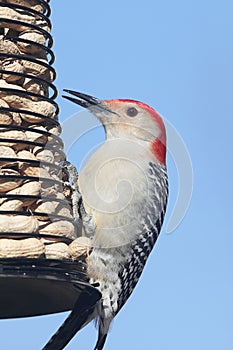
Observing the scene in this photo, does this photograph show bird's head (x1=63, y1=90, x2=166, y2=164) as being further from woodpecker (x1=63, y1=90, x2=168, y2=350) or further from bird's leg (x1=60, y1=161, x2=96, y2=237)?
bird's leg (x1=60, y1=161, x2=96, y2=237)

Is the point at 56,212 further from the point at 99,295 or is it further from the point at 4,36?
the point at 4,36

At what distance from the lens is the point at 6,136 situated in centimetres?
348

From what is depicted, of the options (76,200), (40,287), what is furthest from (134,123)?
(40,287)

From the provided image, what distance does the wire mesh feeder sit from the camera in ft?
10.8

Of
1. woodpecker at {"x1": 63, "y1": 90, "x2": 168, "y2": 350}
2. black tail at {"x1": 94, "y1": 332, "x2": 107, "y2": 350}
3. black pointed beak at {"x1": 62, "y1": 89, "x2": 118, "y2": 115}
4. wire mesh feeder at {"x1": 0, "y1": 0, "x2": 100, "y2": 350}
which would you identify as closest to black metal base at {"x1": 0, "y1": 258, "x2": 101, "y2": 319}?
wire mesh feeder at {"x1": 0, "y1": 0, "x2": 100, "y2": 350}

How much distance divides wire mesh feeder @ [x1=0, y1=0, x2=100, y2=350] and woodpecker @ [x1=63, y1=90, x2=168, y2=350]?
0.24 meters

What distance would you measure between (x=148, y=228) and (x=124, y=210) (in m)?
0.28

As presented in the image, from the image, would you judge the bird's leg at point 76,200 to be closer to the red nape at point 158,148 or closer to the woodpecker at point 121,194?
the woodpecker at point 121,194

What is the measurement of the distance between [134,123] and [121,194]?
56 cm

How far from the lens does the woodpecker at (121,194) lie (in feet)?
13.2

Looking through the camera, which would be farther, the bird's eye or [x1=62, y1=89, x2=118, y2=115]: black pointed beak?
the bird's eye

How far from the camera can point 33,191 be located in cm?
Answer: 346

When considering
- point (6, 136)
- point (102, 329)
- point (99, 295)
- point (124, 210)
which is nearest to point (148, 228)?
point (124, 210)

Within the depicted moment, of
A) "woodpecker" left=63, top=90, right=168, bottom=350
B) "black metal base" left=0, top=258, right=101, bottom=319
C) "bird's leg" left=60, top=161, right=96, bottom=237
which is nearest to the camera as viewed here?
"black metal base" left=0, top=258, right=101, bottom=319
